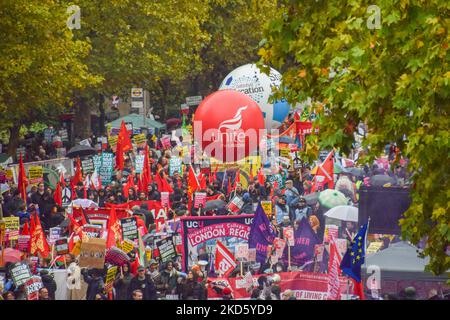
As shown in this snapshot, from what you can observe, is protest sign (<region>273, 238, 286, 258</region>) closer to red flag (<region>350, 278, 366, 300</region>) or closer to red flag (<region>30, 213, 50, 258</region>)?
red flag (<region>350, 278, 366, 300</region>)

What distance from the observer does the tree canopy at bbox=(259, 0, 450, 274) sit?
1432cm

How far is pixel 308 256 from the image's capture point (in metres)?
20.1

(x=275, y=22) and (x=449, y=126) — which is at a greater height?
(x=275, y=22)

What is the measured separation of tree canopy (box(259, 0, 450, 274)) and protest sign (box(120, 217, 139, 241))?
204 inches

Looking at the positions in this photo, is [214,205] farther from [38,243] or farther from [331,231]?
[331,231]

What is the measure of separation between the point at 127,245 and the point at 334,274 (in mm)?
3486

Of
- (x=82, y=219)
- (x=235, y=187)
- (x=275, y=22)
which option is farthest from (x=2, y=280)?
(x=235, y=187)

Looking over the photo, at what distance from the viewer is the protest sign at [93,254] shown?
20172 millimetres

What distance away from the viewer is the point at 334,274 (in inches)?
726

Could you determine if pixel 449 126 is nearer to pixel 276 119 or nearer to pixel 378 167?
pixel 378 167

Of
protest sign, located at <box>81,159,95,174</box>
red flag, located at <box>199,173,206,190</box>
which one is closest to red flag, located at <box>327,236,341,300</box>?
red flag, located at <box>199,173,206,190</box>

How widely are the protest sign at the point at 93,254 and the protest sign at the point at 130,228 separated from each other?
1.54 ft

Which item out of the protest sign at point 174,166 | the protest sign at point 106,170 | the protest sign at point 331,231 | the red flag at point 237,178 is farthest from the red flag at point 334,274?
the protest sign at point 106,170

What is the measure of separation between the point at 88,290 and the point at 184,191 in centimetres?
912
